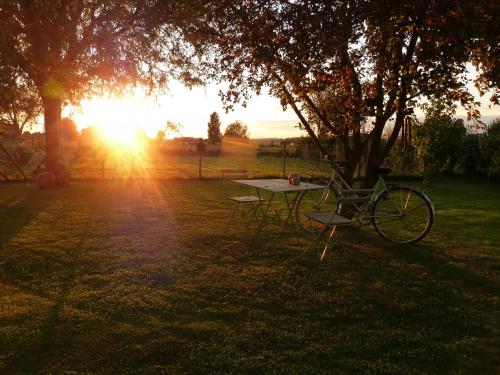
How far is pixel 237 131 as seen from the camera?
47062mm

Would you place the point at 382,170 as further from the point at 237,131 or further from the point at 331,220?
the point at 237,131

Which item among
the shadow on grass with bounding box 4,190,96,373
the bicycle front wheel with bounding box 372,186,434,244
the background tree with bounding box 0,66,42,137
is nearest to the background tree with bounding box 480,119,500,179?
the bicycle front wheel with bounding box 372,186,434,244

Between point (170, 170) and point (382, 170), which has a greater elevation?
point (382, 170)

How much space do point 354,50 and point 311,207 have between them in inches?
169

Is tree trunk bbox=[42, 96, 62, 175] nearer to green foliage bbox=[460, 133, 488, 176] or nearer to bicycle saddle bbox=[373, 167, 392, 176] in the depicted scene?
bicycle saddle bbox=[373, 167, 392, 176]

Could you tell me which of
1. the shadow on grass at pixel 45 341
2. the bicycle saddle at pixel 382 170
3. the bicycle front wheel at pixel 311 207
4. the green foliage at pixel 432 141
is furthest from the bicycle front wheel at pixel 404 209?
the green foliage at pixel 432 141

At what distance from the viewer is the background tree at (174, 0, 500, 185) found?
5211mm

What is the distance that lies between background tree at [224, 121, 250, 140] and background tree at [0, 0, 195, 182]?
32.1 meters

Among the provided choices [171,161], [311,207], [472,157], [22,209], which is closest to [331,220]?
[311,207]

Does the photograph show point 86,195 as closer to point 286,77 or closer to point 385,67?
point 286,77

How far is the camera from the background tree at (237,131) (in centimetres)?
4662

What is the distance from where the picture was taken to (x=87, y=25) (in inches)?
503

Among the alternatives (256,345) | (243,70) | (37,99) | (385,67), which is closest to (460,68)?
(385,67)

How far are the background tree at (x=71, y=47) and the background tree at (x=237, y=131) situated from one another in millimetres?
32088
